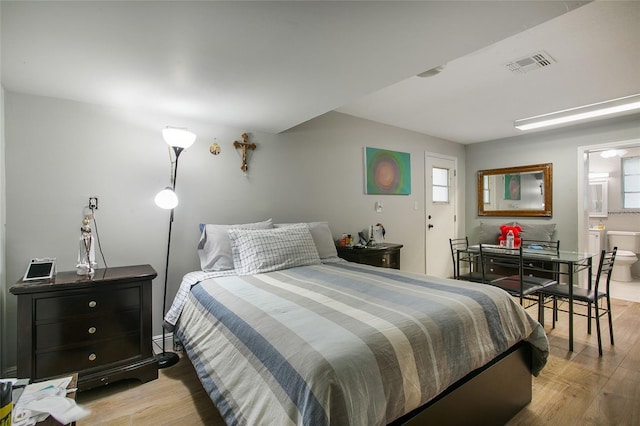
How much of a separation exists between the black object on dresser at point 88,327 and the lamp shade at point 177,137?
1000 millimetres

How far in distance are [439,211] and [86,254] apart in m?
4.65

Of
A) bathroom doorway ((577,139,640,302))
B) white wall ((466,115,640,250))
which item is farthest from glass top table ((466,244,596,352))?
bathroom doorway ((577,139,640,302))

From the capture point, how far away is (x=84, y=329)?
1.91 meters

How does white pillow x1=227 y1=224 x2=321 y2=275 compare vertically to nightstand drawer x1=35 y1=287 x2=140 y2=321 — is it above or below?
above

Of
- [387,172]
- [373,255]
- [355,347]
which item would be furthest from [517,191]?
[355,347]

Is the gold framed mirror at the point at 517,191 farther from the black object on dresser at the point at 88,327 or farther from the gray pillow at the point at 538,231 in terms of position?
the black object on dresser at the point at 88,327

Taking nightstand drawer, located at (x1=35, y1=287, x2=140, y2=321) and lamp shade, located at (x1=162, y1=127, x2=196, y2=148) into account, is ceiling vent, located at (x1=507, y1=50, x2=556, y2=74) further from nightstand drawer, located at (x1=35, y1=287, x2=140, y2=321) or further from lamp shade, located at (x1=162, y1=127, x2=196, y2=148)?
nightstand drawer, located at (x1=35, y1=287, x2=140, y2=321)

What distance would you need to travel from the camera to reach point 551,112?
3.56 m

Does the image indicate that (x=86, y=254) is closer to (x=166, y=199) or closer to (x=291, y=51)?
(x=166, y=199)

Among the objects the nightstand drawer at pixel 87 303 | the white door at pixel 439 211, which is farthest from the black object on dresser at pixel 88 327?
the white door at pixel 439 211

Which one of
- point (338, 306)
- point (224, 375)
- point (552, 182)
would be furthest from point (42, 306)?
point (552, 182)

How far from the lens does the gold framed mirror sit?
14.8ft

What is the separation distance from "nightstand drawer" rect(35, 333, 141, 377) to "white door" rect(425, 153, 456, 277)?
13.1ft

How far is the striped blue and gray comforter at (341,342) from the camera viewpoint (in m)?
1.02
